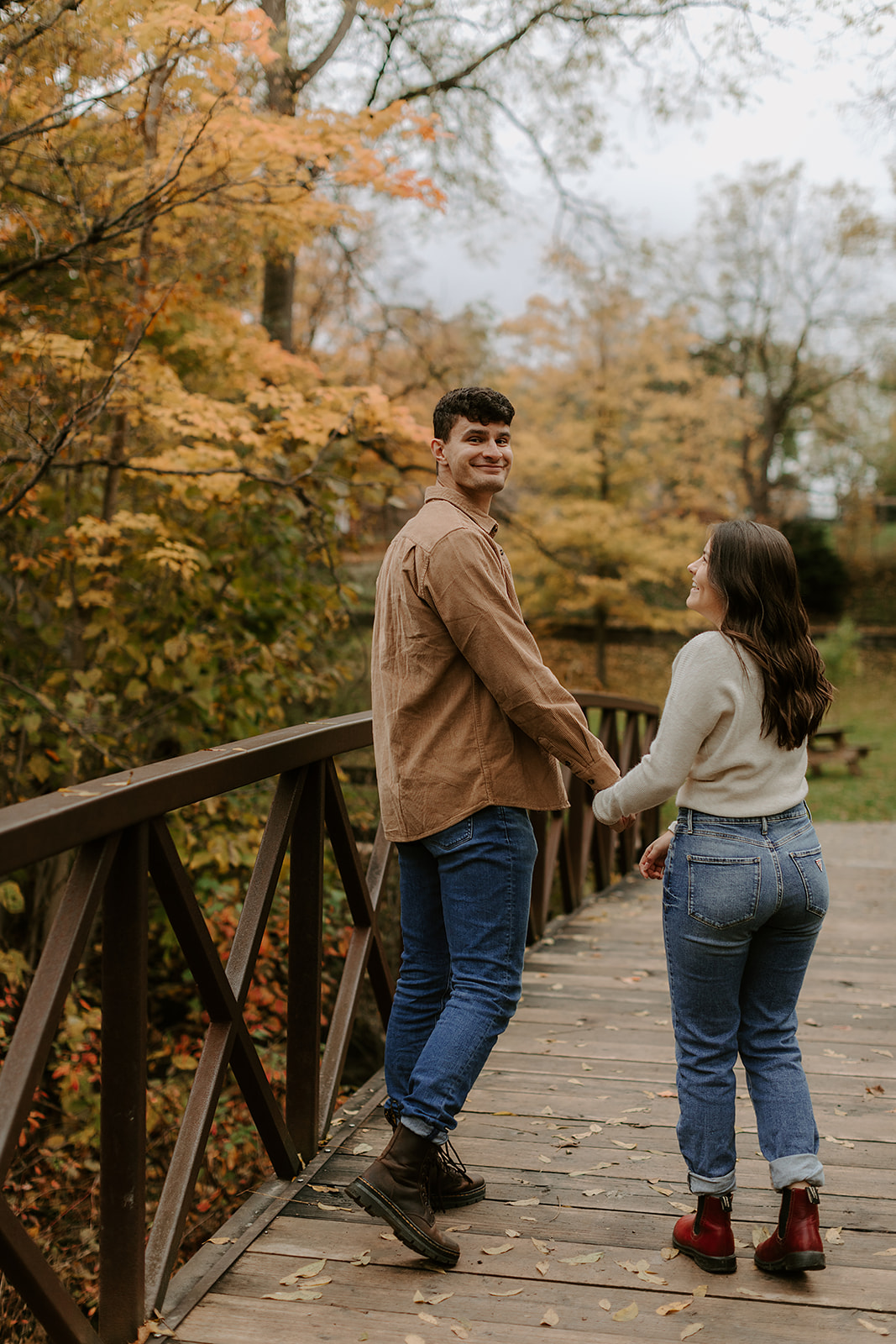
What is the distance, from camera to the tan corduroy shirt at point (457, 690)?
7.25ft

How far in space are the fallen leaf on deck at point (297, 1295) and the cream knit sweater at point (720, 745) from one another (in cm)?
121

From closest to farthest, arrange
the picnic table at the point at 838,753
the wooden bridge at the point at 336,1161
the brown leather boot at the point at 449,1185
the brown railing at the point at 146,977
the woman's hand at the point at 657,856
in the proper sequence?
1. the brown railing at the point at 146,977
2. the wooden bridge at the point at 336,1161
3. the woman's hand at the point at 657,856
4. the brown leather boot at the point at 449,1185
5. the picnic table at the point at 838,753

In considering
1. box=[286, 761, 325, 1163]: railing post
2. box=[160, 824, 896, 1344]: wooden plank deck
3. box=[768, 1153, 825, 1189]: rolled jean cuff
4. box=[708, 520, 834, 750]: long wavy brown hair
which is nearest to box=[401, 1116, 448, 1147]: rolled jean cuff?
box=[160, 824, 896, 1344]: wooden plank deck

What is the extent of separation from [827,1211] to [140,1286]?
1539mm

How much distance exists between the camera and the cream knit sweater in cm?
214

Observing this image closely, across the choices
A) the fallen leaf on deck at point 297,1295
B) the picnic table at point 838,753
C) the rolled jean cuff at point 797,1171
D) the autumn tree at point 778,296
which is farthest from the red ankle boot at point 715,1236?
the autumn tree at point 778,296

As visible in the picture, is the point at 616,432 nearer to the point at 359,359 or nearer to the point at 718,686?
the point at 359,359

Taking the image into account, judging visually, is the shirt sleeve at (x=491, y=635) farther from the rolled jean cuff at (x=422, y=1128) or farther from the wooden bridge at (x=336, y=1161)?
the rolled jean cuff at (x=422, y=1128)

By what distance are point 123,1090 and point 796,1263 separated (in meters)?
1.36

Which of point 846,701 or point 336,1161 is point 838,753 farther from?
point 336,1161

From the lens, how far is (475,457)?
2328 mm

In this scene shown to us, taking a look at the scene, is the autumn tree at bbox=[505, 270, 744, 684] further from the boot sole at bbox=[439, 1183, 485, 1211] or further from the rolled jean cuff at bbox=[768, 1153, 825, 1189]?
the rolled jean cuff at bbox=[768, 1153, 825, 1189]

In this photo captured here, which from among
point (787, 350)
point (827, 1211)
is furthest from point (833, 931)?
point (787, 350)

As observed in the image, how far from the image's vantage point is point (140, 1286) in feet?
6.35
